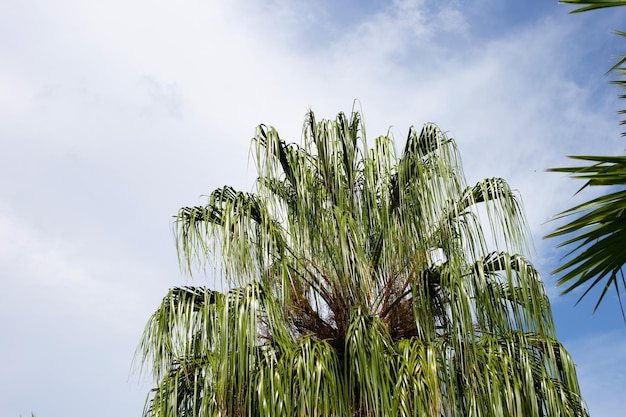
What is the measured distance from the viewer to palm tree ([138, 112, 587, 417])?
386 centimetres

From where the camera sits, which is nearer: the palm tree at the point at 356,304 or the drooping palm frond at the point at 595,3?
the drooping palm frond at the point at 595,3

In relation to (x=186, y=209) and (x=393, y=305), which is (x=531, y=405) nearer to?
(x=393, y=305)

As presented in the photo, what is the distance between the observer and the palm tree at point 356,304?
3.86 m

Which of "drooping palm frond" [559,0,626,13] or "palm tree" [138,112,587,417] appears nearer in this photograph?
"drooping palm frond" [559,0,626,13]

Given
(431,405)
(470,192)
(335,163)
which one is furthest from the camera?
(335,163)

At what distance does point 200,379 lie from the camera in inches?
167

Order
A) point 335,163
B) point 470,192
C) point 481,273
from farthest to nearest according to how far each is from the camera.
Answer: point 335,163 → point 470,192 → point 481,273

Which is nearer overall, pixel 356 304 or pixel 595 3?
pixel 595 3


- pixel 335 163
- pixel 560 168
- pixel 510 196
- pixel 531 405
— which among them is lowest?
pixel 531 405

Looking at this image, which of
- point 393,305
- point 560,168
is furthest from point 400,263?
point 560,168

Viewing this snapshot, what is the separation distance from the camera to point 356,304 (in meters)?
4.24

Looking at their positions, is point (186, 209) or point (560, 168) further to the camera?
point (186, 209)

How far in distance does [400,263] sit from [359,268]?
1.36 ft

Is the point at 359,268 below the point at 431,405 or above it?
above
